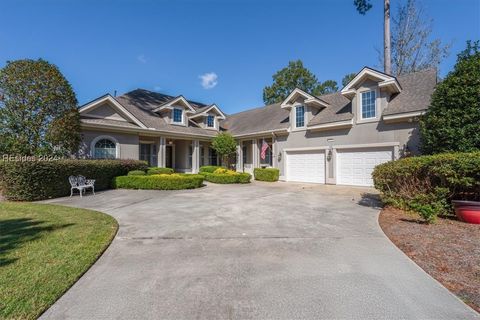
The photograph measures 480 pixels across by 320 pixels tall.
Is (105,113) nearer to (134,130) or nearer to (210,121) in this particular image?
(134,130)

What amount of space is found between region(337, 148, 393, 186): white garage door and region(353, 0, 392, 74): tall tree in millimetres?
7029

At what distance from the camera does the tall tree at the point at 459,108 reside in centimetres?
734

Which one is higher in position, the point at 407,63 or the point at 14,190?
the point at 407,63

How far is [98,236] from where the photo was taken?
4809 mm

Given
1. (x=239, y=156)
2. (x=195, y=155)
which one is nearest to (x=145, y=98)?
(x=195, y=155)

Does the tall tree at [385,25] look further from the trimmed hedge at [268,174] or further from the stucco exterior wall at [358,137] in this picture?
the trimmed hedge at [268,174]

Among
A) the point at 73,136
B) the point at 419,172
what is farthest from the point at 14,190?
the point at 419,172

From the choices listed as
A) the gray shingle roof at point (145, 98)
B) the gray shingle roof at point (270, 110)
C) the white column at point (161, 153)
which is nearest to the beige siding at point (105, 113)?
the gray shingle roof at point (270, 110)

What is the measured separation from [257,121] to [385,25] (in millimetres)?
11945

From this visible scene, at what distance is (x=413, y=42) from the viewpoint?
21062 millimetres

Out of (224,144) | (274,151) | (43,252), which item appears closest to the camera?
(43,252)

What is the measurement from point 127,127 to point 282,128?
1090 centimetres

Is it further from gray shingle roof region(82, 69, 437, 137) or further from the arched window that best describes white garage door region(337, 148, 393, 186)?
the arched window

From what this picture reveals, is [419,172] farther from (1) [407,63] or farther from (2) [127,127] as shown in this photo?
(1) [407,63]
